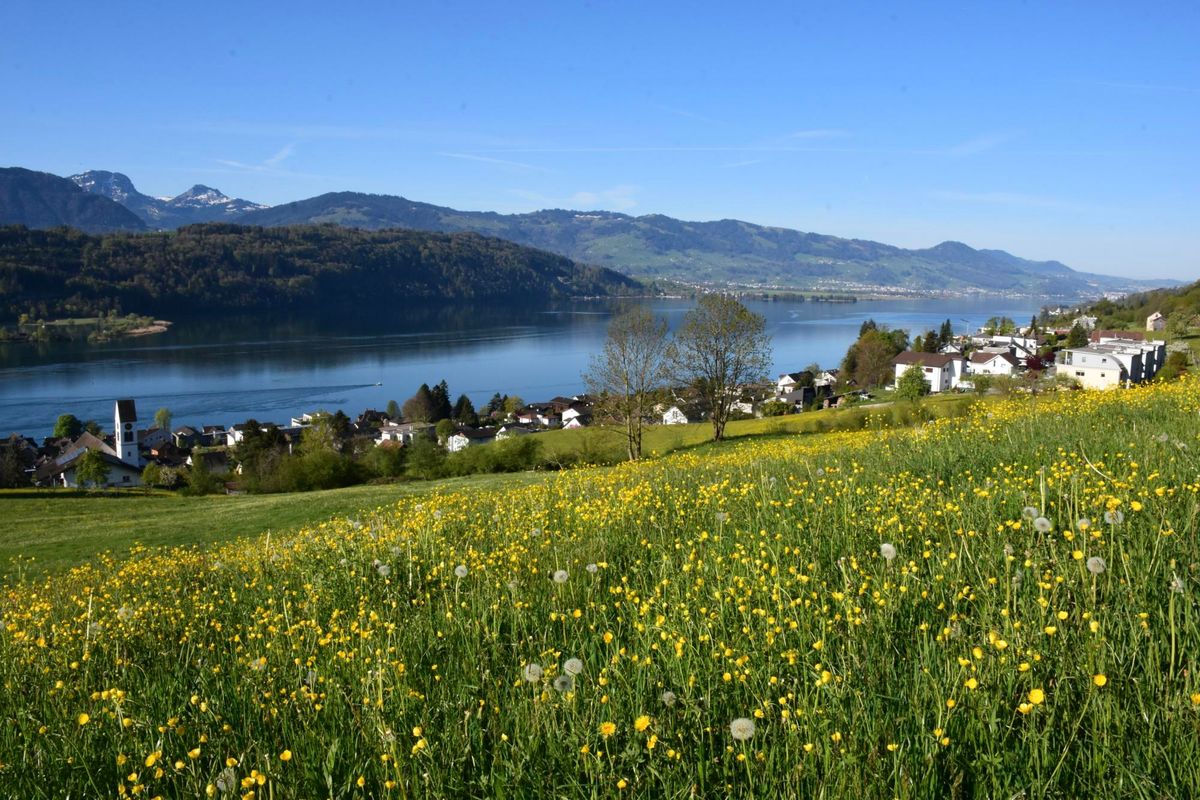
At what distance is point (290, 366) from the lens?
11275 cm

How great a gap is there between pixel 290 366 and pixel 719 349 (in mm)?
93596

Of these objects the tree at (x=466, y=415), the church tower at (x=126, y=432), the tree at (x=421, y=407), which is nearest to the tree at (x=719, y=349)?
the tree at (x=466, y=415)

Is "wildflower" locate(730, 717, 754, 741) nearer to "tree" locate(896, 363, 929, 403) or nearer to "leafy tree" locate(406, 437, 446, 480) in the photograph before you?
"leafy tree" locate(406, 437, 446, 480)

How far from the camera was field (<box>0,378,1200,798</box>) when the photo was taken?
2439 millimetres

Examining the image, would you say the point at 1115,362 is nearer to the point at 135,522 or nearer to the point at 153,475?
the point at 135,522

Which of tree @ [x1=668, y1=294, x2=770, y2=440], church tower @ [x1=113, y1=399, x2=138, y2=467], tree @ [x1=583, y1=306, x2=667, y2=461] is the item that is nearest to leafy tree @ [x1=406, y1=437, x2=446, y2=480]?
tree @ [x1=583, y1=306, x2=667, y2=461]

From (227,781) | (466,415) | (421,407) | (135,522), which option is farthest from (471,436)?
(227,781)

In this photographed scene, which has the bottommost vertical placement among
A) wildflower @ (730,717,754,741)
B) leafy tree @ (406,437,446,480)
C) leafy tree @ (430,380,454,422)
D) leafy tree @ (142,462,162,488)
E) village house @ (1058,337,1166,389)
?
leafy tree @ (142,462,162,488)

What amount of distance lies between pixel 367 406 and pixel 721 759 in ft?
284

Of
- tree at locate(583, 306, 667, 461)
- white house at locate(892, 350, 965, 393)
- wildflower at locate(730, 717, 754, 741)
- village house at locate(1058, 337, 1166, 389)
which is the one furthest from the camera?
white house at locate(892, 350, 965, 393)

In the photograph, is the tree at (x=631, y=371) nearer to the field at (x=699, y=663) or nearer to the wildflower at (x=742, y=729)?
the field at (x=699, y=663)

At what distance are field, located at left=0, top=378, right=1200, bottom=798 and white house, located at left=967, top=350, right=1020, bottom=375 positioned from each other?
92700 mm

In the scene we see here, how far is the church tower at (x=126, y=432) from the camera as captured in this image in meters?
63.8

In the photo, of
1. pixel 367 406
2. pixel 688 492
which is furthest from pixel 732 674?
pixel 367 406
